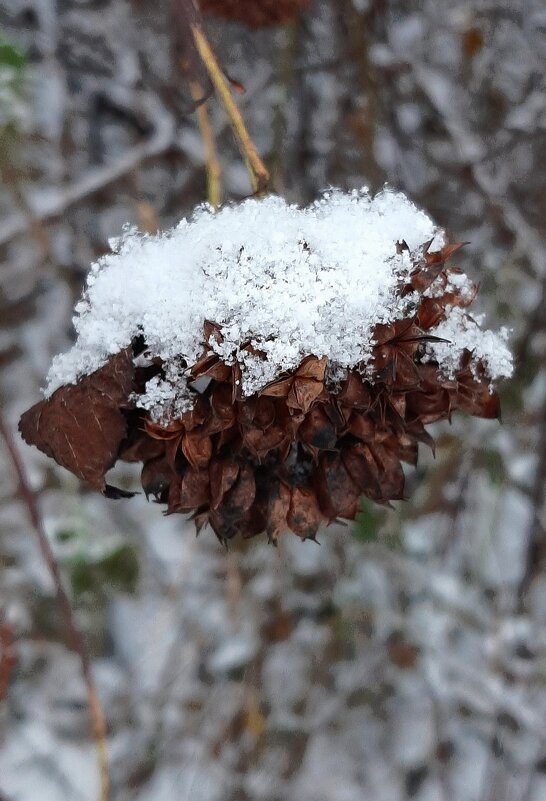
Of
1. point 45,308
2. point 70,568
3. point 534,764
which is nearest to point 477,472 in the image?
point 534,764

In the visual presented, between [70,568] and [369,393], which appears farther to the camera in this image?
[70,568]

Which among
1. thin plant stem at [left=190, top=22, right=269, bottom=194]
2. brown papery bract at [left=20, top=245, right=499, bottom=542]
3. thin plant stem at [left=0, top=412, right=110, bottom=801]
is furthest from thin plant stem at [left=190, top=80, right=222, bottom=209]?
thin plant stem at [left=0, top=412, right=110, bottom=801]

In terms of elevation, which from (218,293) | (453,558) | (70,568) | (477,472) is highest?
(477,472)

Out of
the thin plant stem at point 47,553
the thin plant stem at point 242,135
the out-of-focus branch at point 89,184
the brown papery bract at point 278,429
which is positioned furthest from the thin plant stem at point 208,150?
the out-of-focus branch at point 89,184

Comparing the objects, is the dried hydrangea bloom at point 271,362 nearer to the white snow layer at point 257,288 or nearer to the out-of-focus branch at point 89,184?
the white snow layer at point 257,288

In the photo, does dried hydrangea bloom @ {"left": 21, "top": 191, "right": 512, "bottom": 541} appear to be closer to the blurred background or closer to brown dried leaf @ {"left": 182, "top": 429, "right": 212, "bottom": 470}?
brown dried leaf @ {"left": 182, "top": 429, "right": 212, "bottom": 470}

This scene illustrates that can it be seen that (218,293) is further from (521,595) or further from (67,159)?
(521,595)
